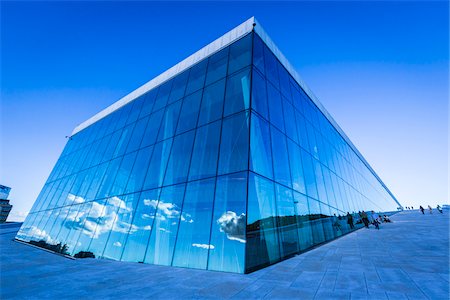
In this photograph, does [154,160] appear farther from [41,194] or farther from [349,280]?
[41,194]

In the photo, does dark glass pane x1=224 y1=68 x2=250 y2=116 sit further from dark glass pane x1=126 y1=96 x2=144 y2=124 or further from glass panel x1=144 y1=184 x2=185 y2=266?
dark glass pane x1=126 y1=96 x2=144 y2=124

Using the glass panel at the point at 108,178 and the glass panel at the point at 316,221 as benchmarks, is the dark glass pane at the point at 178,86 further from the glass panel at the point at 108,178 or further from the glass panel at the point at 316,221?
the glass panel at the point at 316,221

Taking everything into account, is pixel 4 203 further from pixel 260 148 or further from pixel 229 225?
pixel 260 148

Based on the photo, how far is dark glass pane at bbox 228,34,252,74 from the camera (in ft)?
40.7

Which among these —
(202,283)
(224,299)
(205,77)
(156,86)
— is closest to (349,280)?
(224,299)

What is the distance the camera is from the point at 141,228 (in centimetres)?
1133

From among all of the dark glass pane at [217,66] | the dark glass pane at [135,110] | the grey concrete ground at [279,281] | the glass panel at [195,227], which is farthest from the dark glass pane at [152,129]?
the grey concrete ground at [279,281]

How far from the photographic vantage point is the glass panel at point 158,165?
40.8 feet

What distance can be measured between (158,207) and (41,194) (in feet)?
81.9

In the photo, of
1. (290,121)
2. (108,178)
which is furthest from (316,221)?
(108,178)

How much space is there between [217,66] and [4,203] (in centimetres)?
15514

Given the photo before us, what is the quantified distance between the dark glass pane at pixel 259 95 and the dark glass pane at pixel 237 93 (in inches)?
14.6

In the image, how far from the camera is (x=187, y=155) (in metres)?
11.7

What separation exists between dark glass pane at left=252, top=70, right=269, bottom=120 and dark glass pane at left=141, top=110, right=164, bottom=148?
26.2ft
